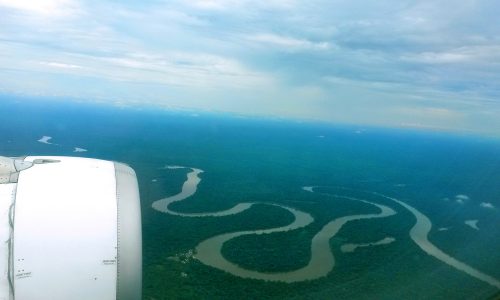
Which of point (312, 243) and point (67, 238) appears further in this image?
point (312, 243)

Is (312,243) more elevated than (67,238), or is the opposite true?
(67,238)

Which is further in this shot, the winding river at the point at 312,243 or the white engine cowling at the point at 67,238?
the winding river at the point at 312,243

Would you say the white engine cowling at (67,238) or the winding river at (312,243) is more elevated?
the white engine cowling at (67,238)

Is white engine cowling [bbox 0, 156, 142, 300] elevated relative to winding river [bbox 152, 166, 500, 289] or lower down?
elevated

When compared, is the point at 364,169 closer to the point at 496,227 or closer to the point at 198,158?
the point at 198,158

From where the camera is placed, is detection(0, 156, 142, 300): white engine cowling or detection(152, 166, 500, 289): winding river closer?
detection(0, 156, 142, 300): white engine cowling
